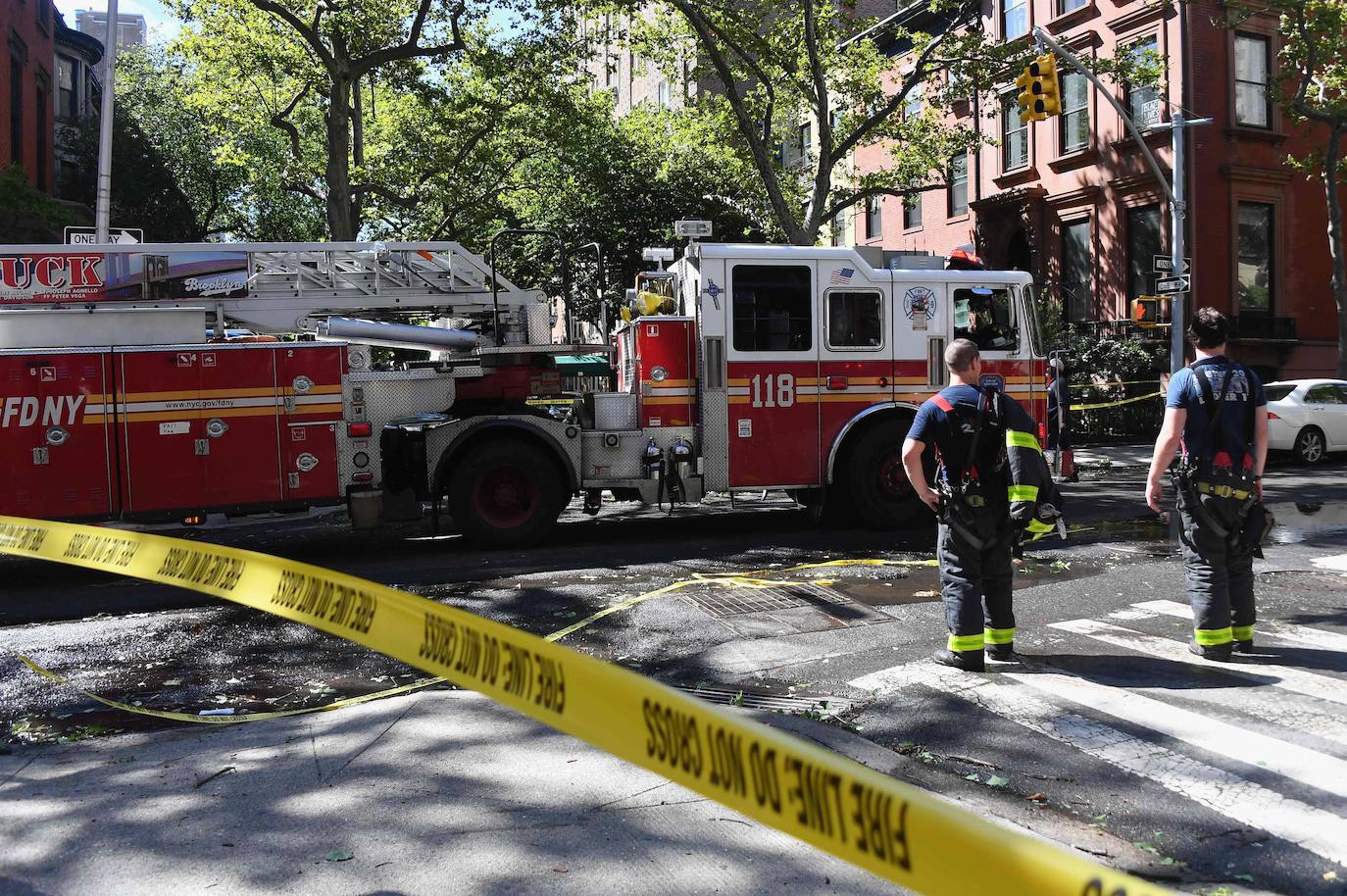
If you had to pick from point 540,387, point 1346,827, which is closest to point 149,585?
point 540,387

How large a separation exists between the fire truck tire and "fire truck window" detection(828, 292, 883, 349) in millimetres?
888

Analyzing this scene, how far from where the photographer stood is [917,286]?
11281 millimetres

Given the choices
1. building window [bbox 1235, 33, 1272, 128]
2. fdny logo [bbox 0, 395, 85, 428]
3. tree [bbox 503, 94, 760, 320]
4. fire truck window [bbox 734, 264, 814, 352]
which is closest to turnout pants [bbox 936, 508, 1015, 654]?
fire truck window [bbox 734, 264, 814, 352]

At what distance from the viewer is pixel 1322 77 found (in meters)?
22.8

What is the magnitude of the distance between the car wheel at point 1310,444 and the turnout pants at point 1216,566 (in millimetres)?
14714

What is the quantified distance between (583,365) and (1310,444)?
14085 millimetres

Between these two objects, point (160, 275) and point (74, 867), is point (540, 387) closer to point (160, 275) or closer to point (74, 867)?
point (160, 275)

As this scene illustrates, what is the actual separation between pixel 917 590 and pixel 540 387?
449 centimetres

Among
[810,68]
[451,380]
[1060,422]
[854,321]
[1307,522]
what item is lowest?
[1307,522]

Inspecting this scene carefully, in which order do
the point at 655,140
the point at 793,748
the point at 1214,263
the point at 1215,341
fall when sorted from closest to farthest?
the point at 793,748
the point at 1215,341
the point at 1214,263
the point at 655,140

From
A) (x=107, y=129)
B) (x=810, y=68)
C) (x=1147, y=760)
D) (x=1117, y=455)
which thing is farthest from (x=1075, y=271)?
(x=1147, y=760)

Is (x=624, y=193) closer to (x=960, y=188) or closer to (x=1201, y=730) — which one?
(x=960, y=188)

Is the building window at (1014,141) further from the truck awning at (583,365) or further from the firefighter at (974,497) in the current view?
the firefighter at (974,497)

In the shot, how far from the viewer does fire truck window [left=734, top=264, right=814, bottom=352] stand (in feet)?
35.8
